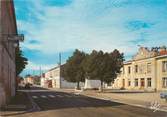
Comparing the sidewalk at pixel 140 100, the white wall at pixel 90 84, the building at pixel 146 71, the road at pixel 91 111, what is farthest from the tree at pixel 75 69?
the road at pixel 91 111

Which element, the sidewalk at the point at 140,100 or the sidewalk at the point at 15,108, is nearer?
the sidewalk at the point at 15,108

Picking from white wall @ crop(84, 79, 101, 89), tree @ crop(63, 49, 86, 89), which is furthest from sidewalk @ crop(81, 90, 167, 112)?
tree @ crop(63, 49, 86, 89)

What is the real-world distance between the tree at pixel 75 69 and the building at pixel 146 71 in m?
13.6

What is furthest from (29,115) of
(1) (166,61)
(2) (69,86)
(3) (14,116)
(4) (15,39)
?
(2) (69,86)

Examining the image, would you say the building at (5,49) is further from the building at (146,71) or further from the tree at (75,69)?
the building at (146,71)

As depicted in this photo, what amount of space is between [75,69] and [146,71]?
15853 mm

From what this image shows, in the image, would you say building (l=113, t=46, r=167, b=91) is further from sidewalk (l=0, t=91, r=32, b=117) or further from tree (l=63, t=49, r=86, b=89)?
sidewalk (l=0, t=91, r=32, b=117)

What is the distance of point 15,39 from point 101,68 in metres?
41.2

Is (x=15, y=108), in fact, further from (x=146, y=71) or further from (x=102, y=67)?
(x=146, y=71)

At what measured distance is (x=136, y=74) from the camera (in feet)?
291

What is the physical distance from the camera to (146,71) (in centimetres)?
8350

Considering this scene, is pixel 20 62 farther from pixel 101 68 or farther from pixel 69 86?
pixel 69 86

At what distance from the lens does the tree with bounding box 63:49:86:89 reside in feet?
268

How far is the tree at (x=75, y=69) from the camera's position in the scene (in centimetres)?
8161
